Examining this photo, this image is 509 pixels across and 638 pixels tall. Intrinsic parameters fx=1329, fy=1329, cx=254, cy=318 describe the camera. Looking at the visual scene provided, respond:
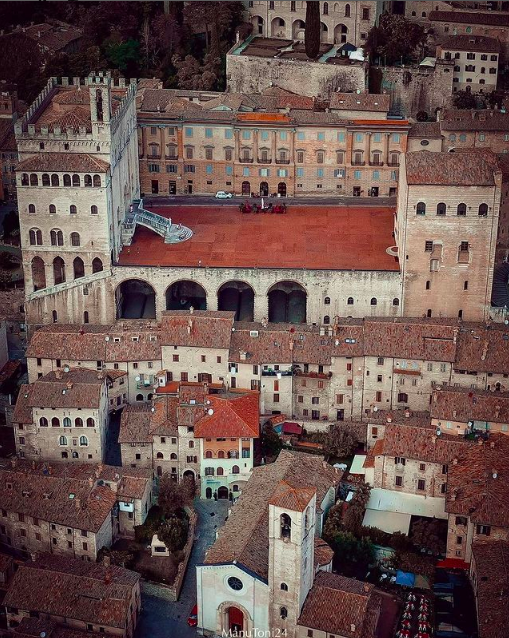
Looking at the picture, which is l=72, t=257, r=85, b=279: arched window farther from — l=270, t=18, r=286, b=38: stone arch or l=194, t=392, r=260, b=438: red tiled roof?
l=270, t=18, r=286, b=38: stone arch

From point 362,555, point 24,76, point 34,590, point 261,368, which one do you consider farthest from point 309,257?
point 24,76

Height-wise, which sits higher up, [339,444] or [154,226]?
[154,226]

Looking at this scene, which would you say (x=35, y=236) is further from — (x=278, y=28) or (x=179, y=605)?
(x=278, y=28)

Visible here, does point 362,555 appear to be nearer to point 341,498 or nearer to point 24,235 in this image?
point 341,498

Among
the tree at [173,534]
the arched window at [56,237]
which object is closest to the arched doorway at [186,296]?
the arched window at [56,237]

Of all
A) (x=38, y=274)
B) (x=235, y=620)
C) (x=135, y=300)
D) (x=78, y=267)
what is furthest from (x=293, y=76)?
(x=235, y=620)
